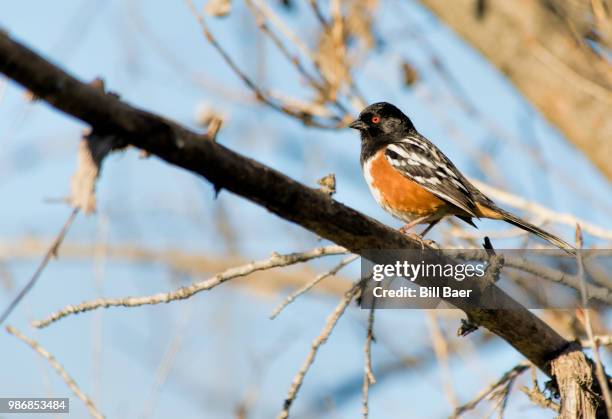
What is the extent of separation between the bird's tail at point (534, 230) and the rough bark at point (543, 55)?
742mm

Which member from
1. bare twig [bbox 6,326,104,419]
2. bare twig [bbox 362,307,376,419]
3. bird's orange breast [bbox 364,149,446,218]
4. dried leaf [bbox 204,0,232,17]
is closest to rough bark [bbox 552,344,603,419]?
bare twig [bbox 362,307,376,419]

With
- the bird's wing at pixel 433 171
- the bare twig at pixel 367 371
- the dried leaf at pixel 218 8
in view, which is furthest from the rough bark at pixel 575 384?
the dried leaf at pixel 218 8

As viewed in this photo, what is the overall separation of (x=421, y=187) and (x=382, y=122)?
0.67 meters

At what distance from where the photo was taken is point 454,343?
3.76 m

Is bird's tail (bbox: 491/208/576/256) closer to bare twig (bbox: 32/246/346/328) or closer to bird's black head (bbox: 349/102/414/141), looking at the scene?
bird's black head (bbox: 349/102/414/141)

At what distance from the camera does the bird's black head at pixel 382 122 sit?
13.0ft

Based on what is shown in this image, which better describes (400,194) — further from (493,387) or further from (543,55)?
(493,387)

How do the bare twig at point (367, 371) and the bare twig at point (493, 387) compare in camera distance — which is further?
the bare twig at point (493, 387)

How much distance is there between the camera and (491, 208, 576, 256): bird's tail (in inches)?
124

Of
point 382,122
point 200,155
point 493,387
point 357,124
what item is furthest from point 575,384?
point 382,122

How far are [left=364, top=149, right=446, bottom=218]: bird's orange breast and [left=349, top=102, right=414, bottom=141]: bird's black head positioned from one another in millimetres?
335

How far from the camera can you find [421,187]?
352 centimetres

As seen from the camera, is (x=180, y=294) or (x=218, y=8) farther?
(x=218, y=8)

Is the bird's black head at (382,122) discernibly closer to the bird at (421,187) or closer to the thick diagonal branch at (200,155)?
the bird at (421,187)
